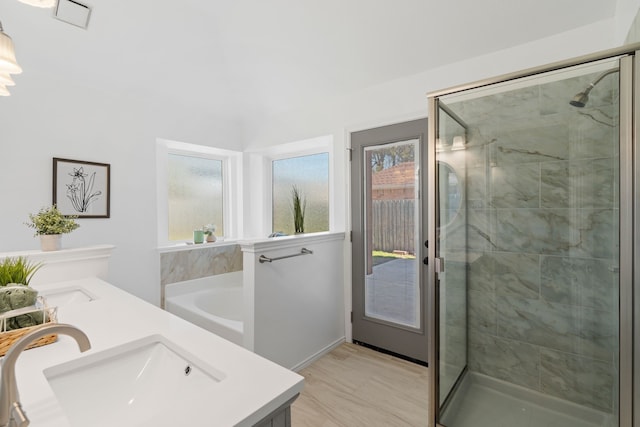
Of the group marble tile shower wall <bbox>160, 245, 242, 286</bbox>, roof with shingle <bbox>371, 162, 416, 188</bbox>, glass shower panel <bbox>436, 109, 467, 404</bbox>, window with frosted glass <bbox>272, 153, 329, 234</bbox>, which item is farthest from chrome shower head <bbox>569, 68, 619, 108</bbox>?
marble tile shower wall <bbox>160, 245, 242, 286</bbox>

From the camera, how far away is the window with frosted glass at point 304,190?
10.7 feet

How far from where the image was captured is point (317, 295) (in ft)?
8.25

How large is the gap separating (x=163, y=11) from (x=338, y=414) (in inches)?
115

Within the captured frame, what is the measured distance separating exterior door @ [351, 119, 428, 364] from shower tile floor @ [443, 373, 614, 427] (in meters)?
0.56

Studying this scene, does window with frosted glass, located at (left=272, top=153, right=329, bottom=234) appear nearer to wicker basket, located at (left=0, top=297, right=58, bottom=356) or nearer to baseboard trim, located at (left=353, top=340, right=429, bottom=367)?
baseboard trim, located at (left=353, top=340, right=429, bottom=367)

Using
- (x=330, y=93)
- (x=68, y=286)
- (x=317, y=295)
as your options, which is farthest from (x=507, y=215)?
(x=68, y=286)

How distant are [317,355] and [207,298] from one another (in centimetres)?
127

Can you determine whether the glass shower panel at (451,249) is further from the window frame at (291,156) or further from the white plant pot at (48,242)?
the white plant pot at (48,242)

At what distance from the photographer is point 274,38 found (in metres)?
2.40

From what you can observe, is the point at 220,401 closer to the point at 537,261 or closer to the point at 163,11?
the point at 537,261

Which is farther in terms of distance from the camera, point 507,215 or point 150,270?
point 150,270

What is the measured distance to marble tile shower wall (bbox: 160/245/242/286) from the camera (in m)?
2.91

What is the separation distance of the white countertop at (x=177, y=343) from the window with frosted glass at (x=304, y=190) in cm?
215

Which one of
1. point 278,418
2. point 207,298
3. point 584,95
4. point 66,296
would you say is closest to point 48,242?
point 66,296
